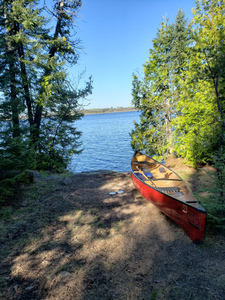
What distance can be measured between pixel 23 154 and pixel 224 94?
8374 millimetres

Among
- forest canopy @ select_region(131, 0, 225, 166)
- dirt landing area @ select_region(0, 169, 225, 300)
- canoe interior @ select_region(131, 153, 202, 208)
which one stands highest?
forest canopy @ select_region(131, 0, 225, 166)

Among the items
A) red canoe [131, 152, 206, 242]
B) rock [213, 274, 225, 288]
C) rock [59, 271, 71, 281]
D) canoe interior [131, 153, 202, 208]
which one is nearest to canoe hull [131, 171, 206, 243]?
red canoe [131, 152, 206, 242]

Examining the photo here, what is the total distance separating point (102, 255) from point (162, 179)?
3735 millimetres

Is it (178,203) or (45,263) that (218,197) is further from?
(45,263)

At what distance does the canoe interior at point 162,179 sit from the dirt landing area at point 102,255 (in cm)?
81

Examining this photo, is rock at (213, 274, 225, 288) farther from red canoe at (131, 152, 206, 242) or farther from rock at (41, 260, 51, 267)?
rock at (41, 260, 51, 267)

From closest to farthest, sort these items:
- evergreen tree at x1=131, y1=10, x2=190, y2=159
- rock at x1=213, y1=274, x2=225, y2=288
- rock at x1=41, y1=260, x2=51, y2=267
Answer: rock at x1=213, y1=274, x2=225, y2=288 → rock at x1=41, y1=260, x2=51, y2=267 → evergreen tree at x1=131, y1=10, x2=190, y2=159

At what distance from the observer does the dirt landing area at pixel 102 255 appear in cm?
297

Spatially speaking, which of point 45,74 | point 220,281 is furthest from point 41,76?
point 220,281

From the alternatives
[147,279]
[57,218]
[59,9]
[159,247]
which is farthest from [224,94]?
[59,9]

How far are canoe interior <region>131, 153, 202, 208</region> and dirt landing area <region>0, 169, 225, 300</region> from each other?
81cm

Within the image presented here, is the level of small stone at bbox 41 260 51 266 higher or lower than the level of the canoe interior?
lower

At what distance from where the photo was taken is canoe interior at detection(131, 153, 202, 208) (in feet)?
16.5

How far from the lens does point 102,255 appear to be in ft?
12.7
